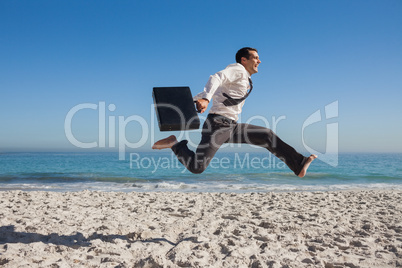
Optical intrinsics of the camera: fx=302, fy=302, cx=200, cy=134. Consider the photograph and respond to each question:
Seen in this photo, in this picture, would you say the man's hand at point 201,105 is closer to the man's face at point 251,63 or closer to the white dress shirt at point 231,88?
the white dress shirt at point 231,88

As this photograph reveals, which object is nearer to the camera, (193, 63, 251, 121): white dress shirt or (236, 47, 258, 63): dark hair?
(193, 63, 251, 121): white dress shirt

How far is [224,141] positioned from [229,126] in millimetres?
173

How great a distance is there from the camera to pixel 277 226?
5.04 metres

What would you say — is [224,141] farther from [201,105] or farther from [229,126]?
[201,105]

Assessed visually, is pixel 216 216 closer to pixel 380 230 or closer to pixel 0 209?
pixel 380 230

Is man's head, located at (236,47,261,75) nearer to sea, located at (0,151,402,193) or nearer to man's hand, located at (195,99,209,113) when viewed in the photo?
man's hand, located at (195,99,209,113)

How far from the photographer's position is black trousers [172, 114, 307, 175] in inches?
123

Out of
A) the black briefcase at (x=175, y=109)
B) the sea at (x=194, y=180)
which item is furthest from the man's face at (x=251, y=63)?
the sea at (x=194, y=180)

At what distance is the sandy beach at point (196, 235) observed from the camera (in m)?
3.55

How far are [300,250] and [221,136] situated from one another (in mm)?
1966

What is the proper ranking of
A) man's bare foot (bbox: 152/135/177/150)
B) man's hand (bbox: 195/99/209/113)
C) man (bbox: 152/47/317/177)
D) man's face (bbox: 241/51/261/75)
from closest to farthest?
man's hand (bbox: 195/99/209/113) → man (bbox: 152/47/317/177) → man's face (bbox: 241/51/261/75) → man's bare foot (bbox: 152/135/177/150)

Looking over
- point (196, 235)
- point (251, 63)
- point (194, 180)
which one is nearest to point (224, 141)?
point (251, 63)

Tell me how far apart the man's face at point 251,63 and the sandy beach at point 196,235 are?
2197mm

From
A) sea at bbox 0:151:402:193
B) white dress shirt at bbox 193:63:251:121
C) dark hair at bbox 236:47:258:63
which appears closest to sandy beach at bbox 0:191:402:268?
A: white dress shirt at bbox 193:63:251:121
